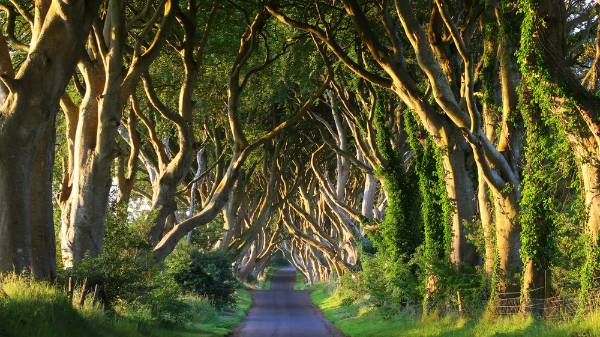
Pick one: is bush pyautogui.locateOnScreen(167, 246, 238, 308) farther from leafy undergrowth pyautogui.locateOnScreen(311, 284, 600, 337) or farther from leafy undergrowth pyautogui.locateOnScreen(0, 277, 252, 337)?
leafy undergrowth pyautogui.locateOnScreen(0, 277, 252, 337)

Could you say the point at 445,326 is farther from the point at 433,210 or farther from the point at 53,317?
the point at 53,317

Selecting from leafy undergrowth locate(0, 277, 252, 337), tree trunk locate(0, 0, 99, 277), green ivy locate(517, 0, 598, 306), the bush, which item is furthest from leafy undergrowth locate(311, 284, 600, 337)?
tree trunk locate(0, 0, 99, 277)

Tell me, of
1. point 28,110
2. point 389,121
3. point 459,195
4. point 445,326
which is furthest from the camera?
point 389,121

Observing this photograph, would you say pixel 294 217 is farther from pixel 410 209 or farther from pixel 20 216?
pixel 20 216

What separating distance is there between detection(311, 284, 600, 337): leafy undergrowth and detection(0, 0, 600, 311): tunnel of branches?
760 millimetres

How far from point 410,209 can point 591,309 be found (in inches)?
538

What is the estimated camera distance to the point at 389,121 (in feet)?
104

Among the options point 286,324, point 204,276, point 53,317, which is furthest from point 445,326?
point 204,276

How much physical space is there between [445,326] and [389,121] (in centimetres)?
1305

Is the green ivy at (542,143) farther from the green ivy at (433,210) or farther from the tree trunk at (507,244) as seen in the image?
the green ivy at (433,210)

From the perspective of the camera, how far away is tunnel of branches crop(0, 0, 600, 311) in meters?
14.1

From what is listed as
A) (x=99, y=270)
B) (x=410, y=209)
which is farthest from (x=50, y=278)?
(x=410, y=209)

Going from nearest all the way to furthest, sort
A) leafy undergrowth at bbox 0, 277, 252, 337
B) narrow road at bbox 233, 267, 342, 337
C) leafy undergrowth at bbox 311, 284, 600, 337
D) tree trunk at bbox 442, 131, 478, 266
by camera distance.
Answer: leafy undergrowth at bbox 0, 277, 252, 337, leafy undergrowth at bbox 311, 284, 600, 337, tree trunk at bbox 442, 131, 478, 266, narrow road at bbox 233, 267, 342, 337

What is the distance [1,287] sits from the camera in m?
12.1
